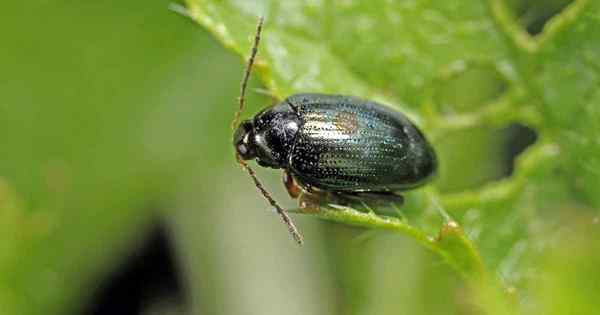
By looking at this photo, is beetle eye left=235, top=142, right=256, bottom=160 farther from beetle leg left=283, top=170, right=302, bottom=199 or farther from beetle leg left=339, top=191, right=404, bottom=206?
beetle leg left=339, top=191, right=404, bottom=206

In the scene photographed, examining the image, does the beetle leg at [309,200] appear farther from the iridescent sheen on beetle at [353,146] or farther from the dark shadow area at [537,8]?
the dark shadow area at [537,8]

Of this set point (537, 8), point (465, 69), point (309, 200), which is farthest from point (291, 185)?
point (537, 8)

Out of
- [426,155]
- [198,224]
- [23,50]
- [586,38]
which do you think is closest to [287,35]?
[426,155]

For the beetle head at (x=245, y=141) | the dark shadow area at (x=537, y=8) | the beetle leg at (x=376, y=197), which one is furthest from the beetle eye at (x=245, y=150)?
the dark shadow area at (x=537, y=8)

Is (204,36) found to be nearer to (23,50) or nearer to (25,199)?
(23,50)

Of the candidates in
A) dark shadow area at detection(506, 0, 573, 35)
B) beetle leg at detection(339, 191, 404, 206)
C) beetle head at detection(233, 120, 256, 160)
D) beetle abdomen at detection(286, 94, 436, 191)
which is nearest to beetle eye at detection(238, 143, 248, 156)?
beetle head at detection(233, 120, 256, 160)

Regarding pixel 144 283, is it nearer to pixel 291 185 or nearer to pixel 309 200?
pixel 291 185
